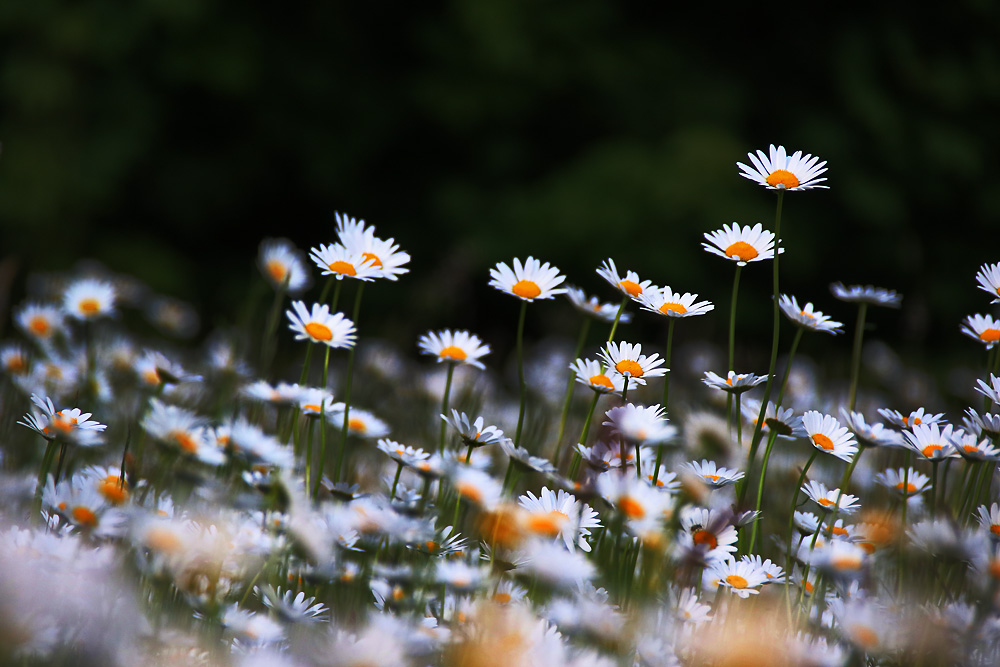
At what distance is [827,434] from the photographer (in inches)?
49.4

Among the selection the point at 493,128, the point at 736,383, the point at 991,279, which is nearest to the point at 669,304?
the point at 736,383

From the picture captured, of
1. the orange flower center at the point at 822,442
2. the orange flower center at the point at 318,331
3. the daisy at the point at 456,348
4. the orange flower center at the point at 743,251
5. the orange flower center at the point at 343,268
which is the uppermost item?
the orange flower center at the point at 743,251

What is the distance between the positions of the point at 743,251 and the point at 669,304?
149 millimetres

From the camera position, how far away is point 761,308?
16.0ft

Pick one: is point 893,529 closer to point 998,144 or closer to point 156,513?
point 156,513

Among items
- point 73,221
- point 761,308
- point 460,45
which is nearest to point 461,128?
point 460,45

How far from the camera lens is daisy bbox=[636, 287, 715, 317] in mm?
1194

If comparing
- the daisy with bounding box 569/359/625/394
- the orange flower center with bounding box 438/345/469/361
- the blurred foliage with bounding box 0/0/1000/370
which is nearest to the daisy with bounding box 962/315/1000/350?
the daisy with bounding box 569/359/625/394

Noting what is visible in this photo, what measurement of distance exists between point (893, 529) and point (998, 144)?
17.0ft

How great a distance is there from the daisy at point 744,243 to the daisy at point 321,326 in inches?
21.4

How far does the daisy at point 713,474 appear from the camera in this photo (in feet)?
3.93

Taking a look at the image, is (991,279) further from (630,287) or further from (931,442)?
(630,287)

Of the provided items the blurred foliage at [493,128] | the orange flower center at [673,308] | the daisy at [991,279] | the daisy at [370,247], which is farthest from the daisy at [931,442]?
the blurred foliage at [493,128]

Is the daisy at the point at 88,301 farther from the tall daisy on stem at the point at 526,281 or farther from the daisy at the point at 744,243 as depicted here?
the daisy at the point at 744,243
